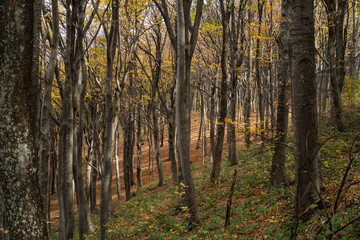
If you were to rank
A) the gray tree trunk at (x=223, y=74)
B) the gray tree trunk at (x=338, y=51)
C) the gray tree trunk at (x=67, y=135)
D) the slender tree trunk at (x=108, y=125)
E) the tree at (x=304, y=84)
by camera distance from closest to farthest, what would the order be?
the tree at (x=304, y=84) → the gray tree trunk at (x=67, y=135) → the slender tree trunk at (x=108, y=125) → the gray tree trunk at (x=338, y=51) → the gray tree trunk at (x=223, y=74)

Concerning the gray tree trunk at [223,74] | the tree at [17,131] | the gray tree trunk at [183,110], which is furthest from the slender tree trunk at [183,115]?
the gray tree trunk at [223,74]

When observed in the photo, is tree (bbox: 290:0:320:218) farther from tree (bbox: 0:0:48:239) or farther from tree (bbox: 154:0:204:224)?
tree (bbox: 0:0:48:239)

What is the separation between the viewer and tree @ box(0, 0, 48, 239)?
3482mm

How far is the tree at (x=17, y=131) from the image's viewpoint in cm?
348

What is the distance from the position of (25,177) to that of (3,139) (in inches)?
23.8

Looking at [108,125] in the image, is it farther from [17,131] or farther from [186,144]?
[17,131]

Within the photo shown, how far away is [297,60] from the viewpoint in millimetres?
3482

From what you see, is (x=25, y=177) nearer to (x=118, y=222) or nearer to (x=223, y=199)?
(x=223, y=199)

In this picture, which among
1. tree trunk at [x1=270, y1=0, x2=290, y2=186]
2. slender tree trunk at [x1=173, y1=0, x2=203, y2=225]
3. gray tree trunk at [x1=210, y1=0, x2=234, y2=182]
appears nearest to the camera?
slender tree trunk at [x1=173, y1=0, x2=203, y2=225]

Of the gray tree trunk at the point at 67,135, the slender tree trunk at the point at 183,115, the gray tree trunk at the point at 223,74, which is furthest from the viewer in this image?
the gray tree trunk at the point at 223,74

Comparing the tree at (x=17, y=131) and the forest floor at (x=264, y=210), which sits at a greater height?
the tree at (x=17, y=131)

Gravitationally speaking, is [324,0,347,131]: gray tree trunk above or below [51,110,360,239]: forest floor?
above

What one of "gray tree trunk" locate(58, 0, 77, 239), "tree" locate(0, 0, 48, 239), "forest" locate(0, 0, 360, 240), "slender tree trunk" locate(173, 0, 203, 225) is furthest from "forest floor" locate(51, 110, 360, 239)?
"tree" locate(0, 0, 48, 239)

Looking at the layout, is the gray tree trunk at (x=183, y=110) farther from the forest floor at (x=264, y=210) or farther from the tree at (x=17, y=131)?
the tree at (x=17, y=131)
